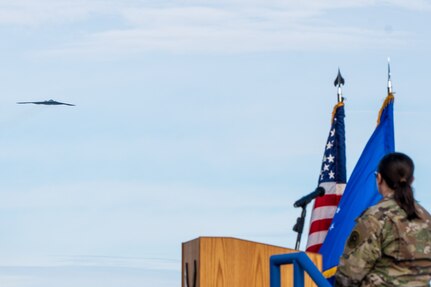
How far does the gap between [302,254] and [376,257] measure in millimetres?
1117

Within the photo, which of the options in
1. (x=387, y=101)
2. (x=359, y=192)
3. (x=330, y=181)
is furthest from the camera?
(x=330, y=181)

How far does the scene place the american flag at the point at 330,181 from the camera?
1443 centimetres

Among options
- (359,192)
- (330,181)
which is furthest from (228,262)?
(330,181)

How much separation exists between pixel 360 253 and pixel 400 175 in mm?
446

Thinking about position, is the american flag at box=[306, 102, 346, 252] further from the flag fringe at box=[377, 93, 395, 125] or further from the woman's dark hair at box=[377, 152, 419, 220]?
the woman's dark hair at box=[377, 152, 419, 220]

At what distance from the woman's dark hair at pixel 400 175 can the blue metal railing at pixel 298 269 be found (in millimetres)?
897

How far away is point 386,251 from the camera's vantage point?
570 cm

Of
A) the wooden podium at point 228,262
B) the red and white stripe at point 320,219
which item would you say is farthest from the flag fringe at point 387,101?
the wooden podium at point 228,262

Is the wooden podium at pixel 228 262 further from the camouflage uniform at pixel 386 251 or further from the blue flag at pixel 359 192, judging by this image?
the blue flag at pixel 359 192

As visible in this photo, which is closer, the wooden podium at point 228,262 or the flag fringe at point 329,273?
the wooden podium at point 228,262

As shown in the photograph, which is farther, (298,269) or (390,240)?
(298,269)

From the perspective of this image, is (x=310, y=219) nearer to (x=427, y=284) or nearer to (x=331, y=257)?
(x=331, y=257)

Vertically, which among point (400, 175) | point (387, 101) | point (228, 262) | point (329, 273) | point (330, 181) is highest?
point (387, 101)

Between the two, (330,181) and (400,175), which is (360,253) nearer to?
(400,175)
